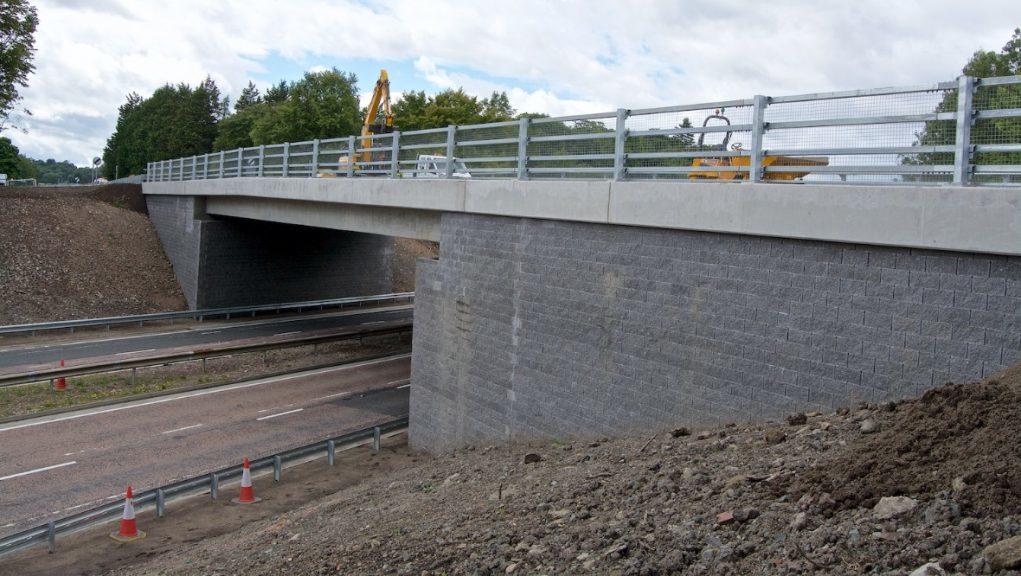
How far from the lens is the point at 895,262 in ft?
26.5

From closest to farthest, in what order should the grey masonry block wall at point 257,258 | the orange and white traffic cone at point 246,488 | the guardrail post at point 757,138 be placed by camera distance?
the guardrail post at point 757,138 → the orange and white traffic cone at point 246,488 → the grey masonry block wall at point 257,258

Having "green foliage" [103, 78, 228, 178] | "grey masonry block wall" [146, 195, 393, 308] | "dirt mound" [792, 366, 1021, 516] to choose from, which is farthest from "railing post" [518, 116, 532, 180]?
"green foliage" [103, 78, 228, 178]

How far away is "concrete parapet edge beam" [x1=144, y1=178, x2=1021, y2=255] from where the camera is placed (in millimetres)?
7348

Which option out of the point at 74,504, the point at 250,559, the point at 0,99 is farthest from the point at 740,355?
the point at 0,99

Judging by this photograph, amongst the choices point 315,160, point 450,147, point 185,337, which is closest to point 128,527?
point 450,147

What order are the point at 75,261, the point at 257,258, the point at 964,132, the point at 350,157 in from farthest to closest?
the point at 257,258, the point at 75,261, the point at 350,157, the point at 964,132

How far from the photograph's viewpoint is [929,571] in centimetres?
453

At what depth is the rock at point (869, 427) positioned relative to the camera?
7.14m

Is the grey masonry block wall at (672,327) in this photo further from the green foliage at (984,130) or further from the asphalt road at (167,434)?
the asphalt road at (167,434)

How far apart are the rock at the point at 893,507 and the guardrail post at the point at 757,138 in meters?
5.02

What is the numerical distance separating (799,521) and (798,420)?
312 cm

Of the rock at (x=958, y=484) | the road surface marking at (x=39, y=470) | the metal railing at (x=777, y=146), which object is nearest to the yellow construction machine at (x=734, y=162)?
the metal railing at (x=777, y=146)

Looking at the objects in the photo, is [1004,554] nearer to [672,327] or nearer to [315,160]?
[672,327]

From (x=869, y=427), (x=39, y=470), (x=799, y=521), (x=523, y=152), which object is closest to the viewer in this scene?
(x=799, y=521)
